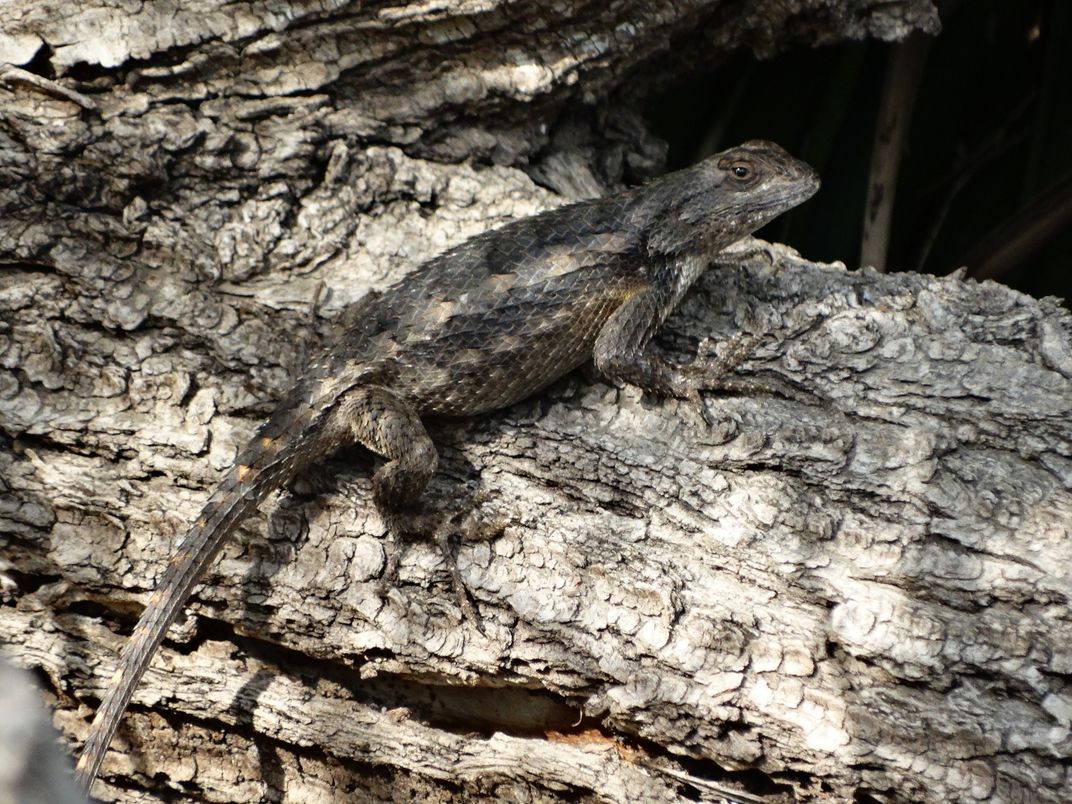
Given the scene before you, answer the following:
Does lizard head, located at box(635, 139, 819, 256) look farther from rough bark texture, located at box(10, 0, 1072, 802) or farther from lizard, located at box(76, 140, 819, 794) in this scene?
rough bark texture, located at box(10, 0, 1072, 802)

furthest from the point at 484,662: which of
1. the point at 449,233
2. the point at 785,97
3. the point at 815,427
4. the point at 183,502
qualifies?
the point at 785,97

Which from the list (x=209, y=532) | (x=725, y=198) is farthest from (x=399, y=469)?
(x=725, y=198)

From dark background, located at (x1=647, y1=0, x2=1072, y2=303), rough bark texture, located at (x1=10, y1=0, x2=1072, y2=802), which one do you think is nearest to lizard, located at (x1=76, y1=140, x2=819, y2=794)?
rough bark texture, located at (x1=10, y1=0, x2=1072, y2=802)

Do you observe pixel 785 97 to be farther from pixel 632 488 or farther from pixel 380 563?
pixel 380 563

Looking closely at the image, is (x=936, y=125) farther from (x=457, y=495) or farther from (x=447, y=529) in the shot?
(x=447, y=529)

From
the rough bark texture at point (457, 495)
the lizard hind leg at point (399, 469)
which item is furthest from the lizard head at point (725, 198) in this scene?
the lizard hind leg at point (399, 469)
